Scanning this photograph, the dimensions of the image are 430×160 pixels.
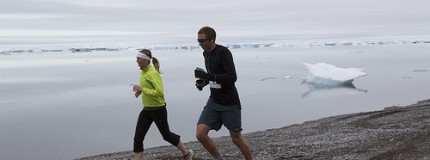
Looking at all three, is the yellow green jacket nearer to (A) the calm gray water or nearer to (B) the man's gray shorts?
(B) the man's gray shorts

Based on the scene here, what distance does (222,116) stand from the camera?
6.36 meters

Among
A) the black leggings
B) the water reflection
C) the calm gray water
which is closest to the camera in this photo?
the black leggings

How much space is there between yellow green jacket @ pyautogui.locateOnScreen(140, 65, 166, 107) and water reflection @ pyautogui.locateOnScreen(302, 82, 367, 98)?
20864mm

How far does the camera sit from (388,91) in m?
28.6

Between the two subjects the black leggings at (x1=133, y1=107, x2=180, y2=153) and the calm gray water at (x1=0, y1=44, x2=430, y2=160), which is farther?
the calm gray water at (x1=0, y1=44, x2=430, y2=160)

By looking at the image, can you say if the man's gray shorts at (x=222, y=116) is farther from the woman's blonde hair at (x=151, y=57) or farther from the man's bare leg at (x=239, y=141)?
the woman's blonde hair at (x=151, y=57)

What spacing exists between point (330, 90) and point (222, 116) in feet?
80.1

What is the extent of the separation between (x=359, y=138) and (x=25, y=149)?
26.6ft

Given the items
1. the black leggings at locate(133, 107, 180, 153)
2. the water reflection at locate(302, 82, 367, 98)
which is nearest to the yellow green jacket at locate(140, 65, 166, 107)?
the black leggings at locate(133, 107, 180, 153)

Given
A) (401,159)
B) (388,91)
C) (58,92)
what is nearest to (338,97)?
(388,91)

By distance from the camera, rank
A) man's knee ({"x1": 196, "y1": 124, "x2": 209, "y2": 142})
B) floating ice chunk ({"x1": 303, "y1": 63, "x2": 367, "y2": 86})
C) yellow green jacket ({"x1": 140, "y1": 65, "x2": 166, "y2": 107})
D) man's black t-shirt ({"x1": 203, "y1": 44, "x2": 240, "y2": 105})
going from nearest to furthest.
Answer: man's black t-shirt ({"x1": 203, "y1": 44, "x2": 240, "y2": 105}) → man's knee ({"x1": 196, "y1": 124, "x2": 209, "y2": 142}) → yellow green jacket ({"x1": 140, "y1": 65, "x2": 166, "y2": 107}) → floating ice chunk ({"x1": 303, "y1": 63, "x2": 367, "y2": 86})

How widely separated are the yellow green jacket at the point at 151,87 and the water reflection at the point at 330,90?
2086 centimetres

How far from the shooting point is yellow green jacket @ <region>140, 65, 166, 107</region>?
6598mm

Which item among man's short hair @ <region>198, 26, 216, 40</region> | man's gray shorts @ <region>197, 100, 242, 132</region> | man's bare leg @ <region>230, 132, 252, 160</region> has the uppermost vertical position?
man's short hair @ <region>198, 26, 216, 40</region>
